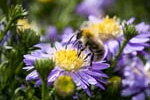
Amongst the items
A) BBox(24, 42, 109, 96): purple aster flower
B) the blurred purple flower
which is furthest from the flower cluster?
the blurred purple flower

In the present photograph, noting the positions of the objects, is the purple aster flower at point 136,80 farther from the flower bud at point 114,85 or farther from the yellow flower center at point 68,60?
the yellow flower center at point 68,60

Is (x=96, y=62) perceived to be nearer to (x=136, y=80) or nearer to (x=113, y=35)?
(x=113, y=35)

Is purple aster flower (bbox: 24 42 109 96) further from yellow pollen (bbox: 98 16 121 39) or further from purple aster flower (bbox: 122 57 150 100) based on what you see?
purple aster flower (bbox: 122 57 150 100)

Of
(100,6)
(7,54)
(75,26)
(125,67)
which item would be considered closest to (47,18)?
(75,26)

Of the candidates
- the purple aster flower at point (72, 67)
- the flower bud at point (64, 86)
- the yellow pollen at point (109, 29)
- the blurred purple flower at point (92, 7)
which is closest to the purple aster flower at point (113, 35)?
the yellow pollen at point (109, 29)

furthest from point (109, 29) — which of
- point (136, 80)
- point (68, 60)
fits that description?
point (68, 60)
